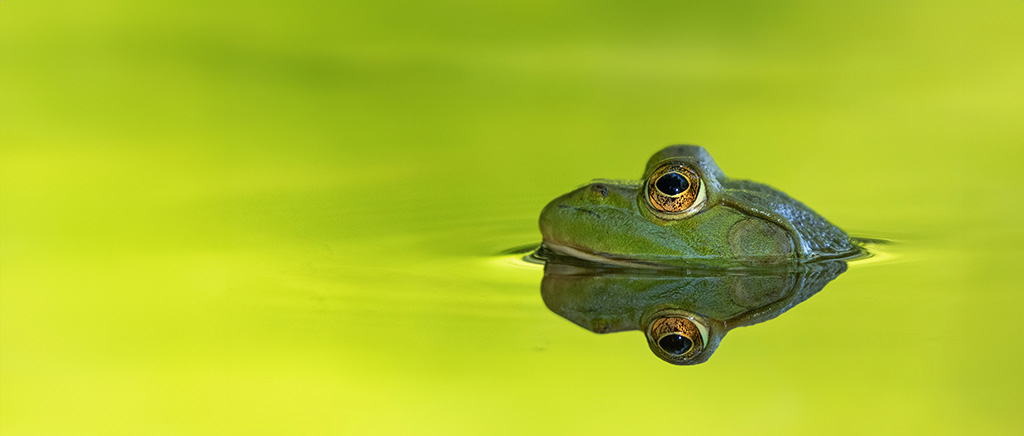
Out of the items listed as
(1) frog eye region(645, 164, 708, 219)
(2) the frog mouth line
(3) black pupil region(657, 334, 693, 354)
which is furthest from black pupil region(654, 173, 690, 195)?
(3) black pupil region(657, 334, 693, 354)

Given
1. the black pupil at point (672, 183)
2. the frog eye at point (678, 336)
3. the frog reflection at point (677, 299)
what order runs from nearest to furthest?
the frog eye at point (678, 336)
the frog reflection at point (677, 299)
the black pupil at point (672, 183)

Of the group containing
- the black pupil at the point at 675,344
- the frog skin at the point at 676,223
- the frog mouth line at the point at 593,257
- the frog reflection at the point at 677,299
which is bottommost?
the black pupil at the point at 675,344

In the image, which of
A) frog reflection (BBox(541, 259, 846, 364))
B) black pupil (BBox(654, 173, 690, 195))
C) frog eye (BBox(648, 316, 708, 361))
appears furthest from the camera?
black pupil (BBox(654, 173, 690, 195))

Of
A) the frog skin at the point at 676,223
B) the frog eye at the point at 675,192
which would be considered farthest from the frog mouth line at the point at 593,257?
the frog eye at the point at 675,192

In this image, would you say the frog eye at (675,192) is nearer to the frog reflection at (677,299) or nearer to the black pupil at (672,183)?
the black pupil at (672,183)

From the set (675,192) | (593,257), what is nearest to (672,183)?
(675,192)

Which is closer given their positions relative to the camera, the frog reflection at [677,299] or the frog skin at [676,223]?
the frog reflection at [677,299]

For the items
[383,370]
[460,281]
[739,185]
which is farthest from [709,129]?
[383,370]

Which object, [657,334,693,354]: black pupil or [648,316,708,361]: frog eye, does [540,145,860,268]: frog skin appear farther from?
[657,334,693,354]: black pupil
